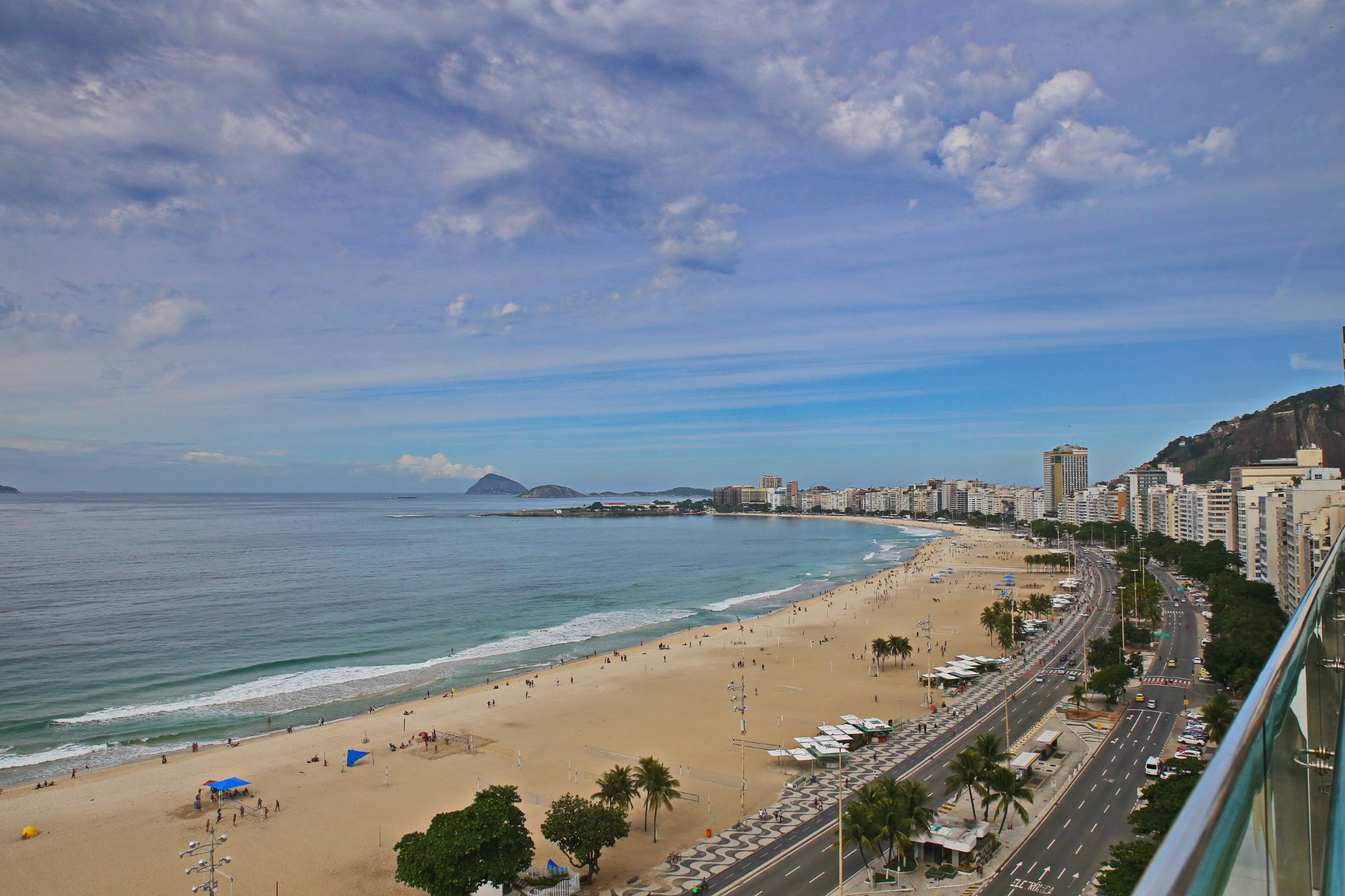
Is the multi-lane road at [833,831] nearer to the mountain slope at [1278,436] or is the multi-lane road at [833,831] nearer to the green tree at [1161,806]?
the green tree at [1161,806]

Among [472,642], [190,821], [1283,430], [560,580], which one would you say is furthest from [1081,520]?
[190,821]

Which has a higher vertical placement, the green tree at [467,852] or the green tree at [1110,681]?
the green tree at [1110,681]

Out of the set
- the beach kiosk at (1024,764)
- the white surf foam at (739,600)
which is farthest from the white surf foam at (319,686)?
the beach kiosk at (1024,764)

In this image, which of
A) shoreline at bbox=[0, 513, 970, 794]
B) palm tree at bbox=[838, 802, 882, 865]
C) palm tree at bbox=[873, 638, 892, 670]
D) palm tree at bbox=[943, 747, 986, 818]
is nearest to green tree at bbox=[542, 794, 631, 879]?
palm tree at bbox=[838, 802, 882, 865]

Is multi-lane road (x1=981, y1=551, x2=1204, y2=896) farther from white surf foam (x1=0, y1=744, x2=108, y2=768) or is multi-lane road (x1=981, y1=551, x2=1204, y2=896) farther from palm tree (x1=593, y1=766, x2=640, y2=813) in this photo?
white surf foam (x1=0, y1=744, x2=108, y2=768)

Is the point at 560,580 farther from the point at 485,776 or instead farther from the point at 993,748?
the point at 993,748
